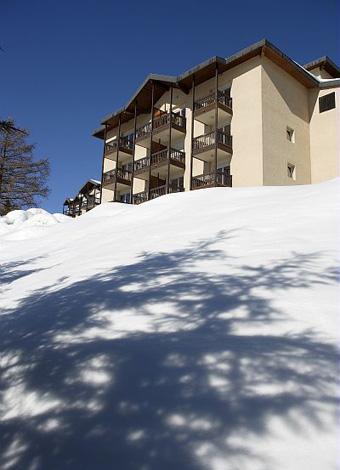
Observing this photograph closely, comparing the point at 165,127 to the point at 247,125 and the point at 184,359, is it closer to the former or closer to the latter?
the point at 247,125

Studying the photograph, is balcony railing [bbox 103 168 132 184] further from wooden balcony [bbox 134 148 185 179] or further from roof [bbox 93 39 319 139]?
roof [bbox 93 39 319 139]

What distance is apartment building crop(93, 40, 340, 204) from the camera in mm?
21906

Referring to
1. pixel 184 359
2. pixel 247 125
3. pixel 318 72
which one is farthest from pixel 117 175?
pixel 184 359

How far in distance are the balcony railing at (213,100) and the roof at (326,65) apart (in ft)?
21.0

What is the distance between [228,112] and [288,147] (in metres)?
4.18

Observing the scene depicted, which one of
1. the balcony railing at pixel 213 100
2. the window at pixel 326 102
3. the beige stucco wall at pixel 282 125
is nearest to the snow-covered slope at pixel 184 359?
the beige stucco wall at pixel 282 125

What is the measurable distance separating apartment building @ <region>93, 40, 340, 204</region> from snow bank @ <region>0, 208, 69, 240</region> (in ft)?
30.8

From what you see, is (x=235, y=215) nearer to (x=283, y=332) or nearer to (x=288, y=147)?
(x=283, y=332)

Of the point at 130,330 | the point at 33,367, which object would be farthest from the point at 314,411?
the point at 33,367

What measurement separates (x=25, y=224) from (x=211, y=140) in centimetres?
1300

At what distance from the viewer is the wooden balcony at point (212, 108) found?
23.1 metres

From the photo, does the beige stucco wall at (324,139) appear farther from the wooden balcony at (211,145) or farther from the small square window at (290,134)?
the wooden balcony at (211,145)

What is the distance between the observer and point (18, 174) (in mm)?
30391

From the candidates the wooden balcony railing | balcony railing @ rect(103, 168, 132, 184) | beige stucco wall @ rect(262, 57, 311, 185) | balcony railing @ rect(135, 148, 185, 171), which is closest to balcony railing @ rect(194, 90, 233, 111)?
beige stucco wall @ rect(262, 57, 311, 185)
